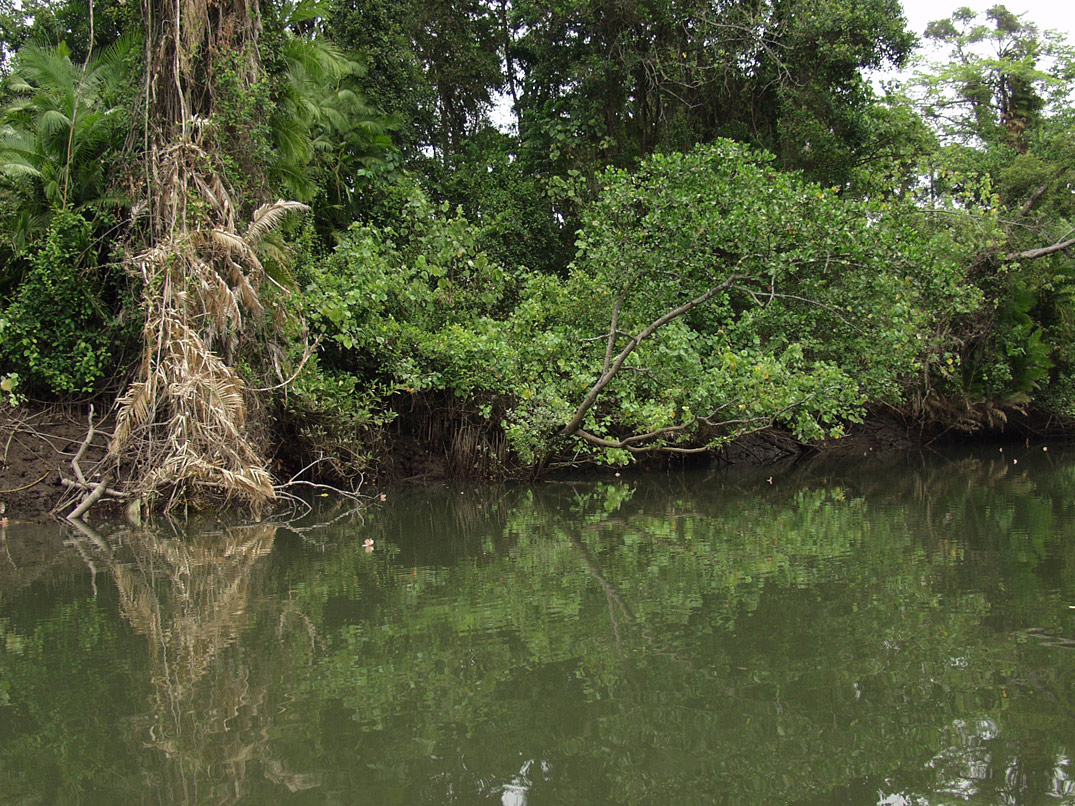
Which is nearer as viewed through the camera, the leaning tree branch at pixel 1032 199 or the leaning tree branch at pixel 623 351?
the leaning tree branch at pixel 623 351

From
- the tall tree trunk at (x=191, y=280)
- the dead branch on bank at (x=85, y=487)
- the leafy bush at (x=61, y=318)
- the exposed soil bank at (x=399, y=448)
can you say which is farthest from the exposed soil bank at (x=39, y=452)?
the tall tree trunk at (x=191, y=280)

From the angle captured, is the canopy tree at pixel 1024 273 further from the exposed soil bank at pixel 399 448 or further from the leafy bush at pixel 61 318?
the leafy bush at pixel 61 318

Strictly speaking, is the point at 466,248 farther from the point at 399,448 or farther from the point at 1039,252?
the point at 1039,252

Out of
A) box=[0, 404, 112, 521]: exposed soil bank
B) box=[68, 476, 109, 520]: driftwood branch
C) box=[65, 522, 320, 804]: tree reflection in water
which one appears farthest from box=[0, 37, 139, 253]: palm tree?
box=[65, 522, 320, 804]: tree reflection in water

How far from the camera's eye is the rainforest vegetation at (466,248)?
31.8 ft

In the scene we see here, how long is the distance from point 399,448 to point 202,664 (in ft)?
29.3

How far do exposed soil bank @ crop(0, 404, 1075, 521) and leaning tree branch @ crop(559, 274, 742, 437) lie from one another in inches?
90.1

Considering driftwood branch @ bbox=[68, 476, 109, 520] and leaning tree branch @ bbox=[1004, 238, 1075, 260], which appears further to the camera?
leaning tree branch @ bbox=[1004, 238, 1075, 260]

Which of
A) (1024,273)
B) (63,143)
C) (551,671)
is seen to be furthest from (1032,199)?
(551,671)

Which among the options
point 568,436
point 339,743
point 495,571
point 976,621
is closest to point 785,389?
point 568,436

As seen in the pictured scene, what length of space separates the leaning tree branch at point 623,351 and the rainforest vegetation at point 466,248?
2.9 inches

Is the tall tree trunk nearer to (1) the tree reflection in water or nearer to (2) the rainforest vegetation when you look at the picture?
(2) the rainforest vegetation

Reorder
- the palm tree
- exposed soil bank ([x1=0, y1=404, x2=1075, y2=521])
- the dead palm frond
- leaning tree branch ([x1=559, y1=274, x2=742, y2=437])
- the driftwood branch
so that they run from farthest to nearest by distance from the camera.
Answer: the palm tree, leaning tree branch ([x1=559, y1=274, x2=742, y2=437]), exposed soil bank ([x1=0, y1=404, x2=1075, y2=521]), the driftwood branch, the dead palm frond

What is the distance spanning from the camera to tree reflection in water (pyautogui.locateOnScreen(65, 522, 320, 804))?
8.74 ft
